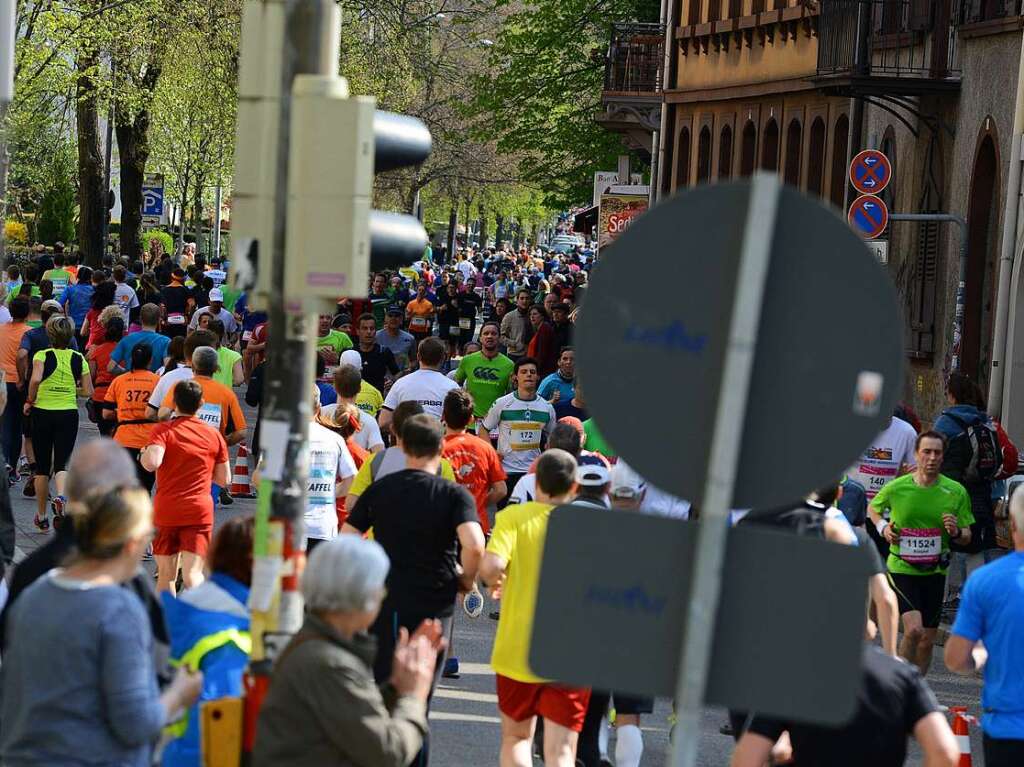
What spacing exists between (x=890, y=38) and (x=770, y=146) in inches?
349

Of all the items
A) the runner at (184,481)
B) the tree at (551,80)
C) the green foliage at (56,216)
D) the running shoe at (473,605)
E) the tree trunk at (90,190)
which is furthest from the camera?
the green foliage at (56,216)

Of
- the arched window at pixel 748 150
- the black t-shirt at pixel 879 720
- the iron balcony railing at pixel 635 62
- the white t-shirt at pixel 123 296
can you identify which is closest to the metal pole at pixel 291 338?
the black t-shirt at pixel 879 720

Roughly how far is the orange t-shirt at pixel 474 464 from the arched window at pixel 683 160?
92.7ft

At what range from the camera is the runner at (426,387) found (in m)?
14.3

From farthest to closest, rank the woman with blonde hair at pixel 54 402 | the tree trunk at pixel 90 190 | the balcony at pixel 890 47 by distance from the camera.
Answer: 1. the tree trunk at pixel 90 190
2. the balcony at pixel 890 47
3. the woman with blonde hair at pixel 54 402

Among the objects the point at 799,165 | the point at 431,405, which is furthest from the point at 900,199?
the point at 431,405

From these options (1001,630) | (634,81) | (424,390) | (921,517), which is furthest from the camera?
(634,81)

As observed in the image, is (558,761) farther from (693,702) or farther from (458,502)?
(693,702)

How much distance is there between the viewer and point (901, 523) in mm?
10922

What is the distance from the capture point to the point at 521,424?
14.0 metres

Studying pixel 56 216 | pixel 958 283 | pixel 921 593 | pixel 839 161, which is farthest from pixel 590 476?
pixel 56 216

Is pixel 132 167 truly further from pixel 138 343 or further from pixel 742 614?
pixel 742 614

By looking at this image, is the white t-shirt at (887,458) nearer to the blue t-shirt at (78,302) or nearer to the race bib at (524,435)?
the race bib at (524,435)

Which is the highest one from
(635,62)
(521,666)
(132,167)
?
(635,62)
